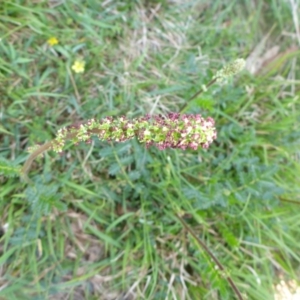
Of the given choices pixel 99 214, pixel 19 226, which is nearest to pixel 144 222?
pixel 99 214

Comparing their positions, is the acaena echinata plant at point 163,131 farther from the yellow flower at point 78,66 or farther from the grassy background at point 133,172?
the yellow flower at point 78,66

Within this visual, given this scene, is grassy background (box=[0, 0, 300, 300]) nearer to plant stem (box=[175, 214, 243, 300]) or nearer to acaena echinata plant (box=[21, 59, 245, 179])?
plant stem (box=[175, 214, 243, 300])

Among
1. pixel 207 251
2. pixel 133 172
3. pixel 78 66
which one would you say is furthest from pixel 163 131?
pixel 78 66

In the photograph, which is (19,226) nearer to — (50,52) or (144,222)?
(144,222)

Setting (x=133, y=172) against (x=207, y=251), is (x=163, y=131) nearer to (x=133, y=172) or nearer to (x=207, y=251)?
(x=133, y=172)

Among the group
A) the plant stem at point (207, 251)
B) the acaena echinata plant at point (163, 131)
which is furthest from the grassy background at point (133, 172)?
the acaena echinata plant at point (163, 131)

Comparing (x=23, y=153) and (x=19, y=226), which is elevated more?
(x=23, y=153)

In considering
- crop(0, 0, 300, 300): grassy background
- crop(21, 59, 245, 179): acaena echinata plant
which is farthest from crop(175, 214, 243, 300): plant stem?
crop(21, 59, 245, 179): acaena echinata plant

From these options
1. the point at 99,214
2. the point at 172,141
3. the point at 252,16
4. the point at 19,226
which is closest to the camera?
the point at 172,141
